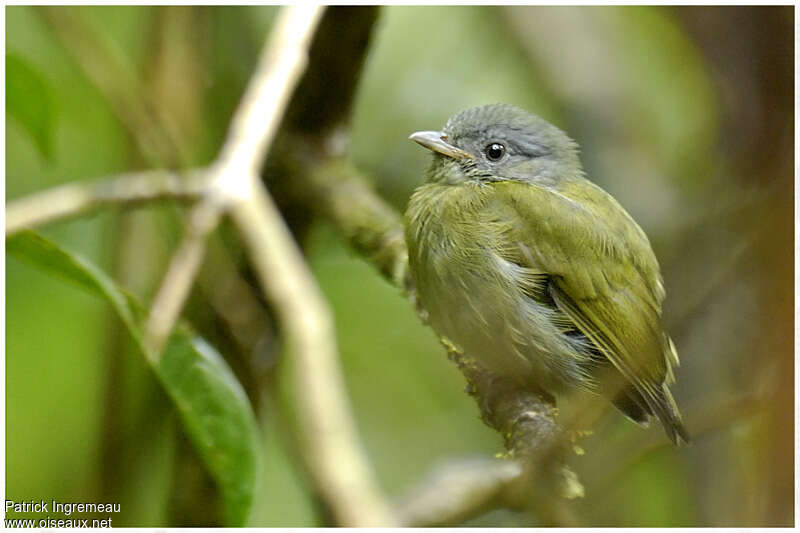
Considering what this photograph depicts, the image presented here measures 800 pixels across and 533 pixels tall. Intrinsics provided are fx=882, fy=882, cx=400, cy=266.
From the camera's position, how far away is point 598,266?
2.40 m

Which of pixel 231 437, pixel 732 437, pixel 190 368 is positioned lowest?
pixel 732 437

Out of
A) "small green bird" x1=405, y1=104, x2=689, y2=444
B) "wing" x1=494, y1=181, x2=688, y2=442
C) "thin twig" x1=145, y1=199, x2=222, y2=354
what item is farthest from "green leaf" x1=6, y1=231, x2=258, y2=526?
"wing" x1=494, y1=181, x2=688, y2=442

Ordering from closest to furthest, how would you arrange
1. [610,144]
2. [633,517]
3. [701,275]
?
[701,275]
[633,517]
[610,144]

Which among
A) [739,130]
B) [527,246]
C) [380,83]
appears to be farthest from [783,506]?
[380,83]

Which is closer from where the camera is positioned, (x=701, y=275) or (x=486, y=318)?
(x=701, y=275)

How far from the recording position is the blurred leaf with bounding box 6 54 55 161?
208cm

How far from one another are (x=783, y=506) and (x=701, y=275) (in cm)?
96

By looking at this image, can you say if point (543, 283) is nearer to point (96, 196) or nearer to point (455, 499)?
point (455, 499)

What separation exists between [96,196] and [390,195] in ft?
3.85

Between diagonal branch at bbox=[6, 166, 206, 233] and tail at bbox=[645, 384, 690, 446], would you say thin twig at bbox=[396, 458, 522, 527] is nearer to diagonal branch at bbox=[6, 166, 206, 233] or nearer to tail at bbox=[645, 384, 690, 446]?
tail at bbox=[645, 384, 690, 446]

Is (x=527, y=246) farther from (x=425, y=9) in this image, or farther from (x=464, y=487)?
(x=425, y=9)

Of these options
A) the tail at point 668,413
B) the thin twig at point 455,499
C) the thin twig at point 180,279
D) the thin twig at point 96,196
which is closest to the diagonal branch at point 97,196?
the thin twig at point 96,196

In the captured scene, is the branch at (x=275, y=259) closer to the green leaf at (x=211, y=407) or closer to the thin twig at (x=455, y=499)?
the green leaf at (x=211, y=407)

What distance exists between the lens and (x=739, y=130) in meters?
2.97
